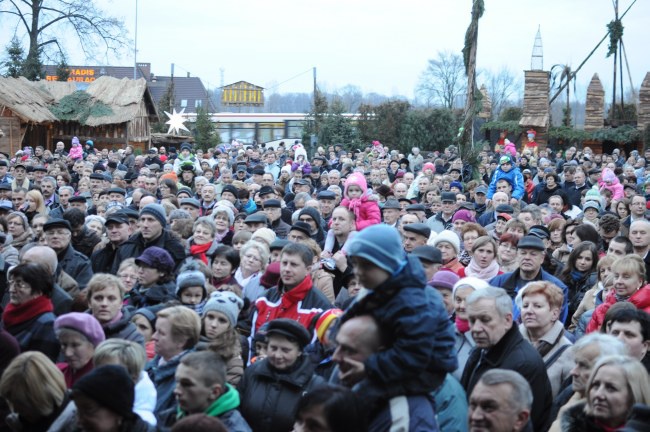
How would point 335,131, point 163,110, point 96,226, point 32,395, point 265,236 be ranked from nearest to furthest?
point 32,395 < point 265,236 < point 96,226 < point 335,131 < point 163,110

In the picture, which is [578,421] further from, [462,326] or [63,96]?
[63,96]

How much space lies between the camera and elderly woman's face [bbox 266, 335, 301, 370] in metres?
4.92

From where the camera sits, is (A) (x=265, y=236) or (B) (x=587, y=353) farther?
(A) (x=265, y=236)

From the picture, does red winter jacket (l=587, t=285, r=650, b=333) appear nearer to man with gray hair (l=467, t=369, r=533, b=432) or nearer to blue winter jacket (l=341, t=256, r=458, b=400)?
man with gray hair (l=467, t=369, r=533, b=432)

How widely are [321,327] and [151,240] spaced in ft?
11.6

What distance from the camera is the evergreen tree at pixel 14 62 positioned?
37.6m

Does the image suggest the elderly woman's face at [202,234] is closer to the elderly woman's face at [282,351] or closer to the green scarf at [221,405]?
the elderly woman's face at [282,351]

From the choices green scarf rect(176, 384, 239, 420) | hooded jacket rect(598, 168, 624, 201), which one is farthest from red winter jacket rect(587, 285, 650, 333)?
hooded jacket rect(598, 168, 624, 201)

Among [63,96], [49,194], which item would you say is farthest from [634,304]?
[63,96]

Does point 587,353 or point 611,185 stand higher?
point 611,185

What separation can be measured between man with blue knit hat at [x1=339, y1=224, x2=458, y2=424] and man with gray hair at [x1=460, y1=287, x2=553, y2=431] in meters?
1.41

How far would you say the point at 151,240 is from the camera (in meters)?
8.28

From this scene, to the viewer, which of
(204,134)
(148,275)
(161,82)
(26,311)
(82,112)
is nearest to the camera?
(26,311)

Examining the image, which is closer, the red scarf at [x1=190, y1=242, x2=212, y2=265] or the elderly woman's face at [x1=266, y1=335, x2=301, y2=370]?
the elderly woman's face at [x1=266, y1=335, x2=301, y2=370]
